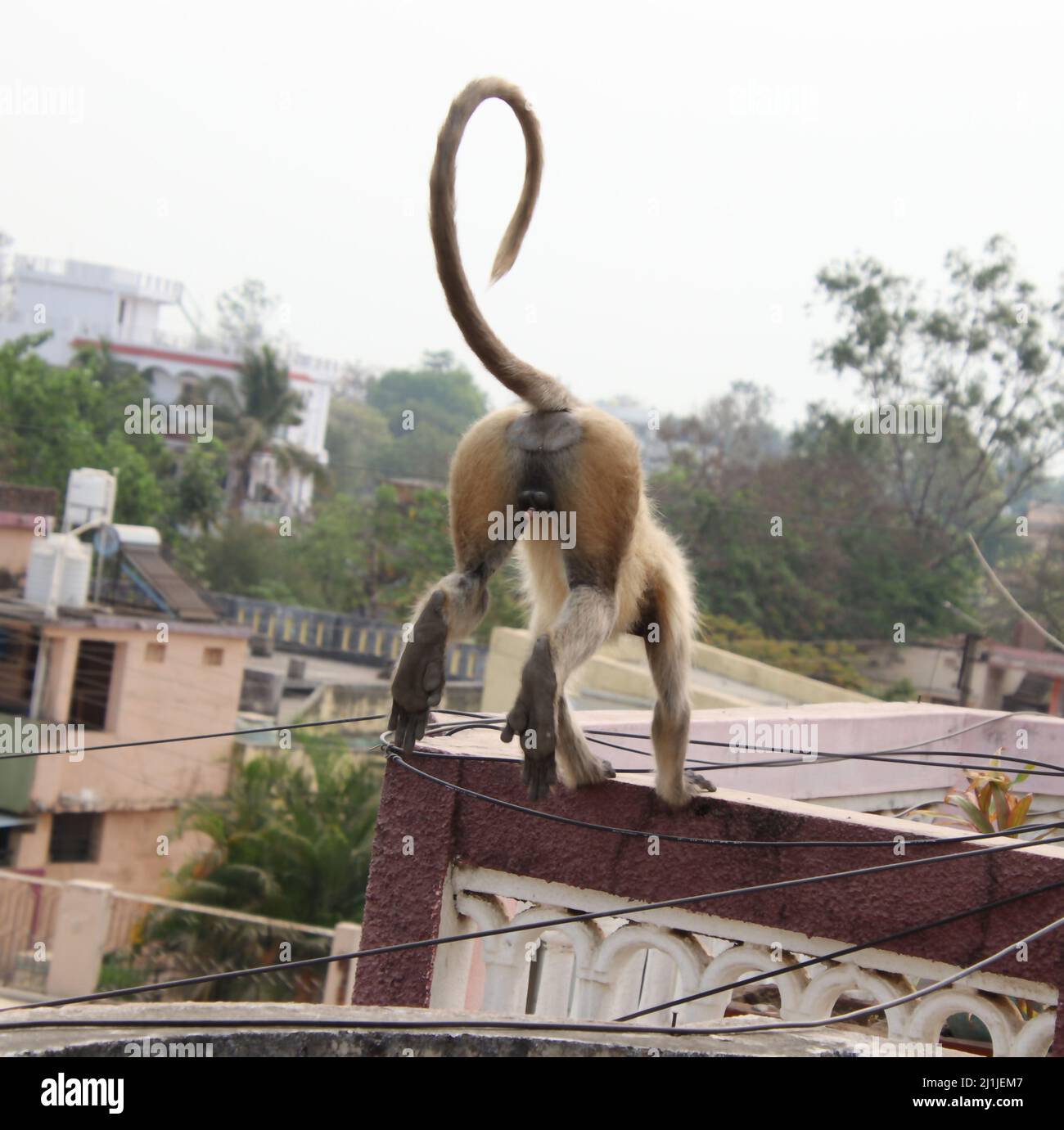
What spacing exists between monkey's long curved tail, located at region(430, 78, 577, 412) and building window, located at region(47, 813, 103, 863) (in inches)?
727

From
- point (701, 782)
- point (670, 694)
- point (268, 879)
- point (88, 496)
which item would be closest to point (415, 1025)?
point (701, 782)

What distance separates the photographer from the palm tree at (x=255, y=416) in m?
40.8

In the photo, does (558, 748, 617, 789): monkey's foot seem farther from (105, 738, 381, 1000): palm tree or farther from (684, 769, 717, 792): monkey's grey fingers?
(105, 738, 381, 1000): palm tree

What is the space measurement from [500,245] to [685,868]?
1709 mm

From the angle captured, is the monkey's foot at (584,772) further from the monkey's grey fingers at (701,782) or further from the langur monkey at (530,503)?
the monkey's grey fingers at (701,782)

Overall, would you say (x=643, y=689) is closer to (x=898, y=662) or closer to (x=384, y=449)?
(x=898, y=662)

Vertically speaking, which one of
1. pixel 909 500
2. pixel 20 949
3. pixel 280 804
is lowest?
pixel 20 949

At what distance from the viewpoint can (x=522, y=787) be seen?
3666mm

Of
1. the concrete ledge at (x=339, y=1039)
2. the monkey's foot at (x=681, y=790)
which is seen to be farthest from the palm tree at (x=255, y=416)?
the concrete ledge at (x=339, y=1039)

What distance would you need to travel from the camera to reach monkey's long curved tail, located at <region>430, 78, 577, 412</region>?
11.0ft

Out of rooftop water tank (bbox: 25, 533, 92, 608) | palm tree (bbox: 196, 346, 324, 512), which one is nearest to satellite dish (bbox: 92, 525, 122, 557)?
rooftop water tank (bbox: 25, 533, 92, 608)

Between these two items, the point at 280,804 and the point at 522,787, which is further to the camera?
the point at 280,804
